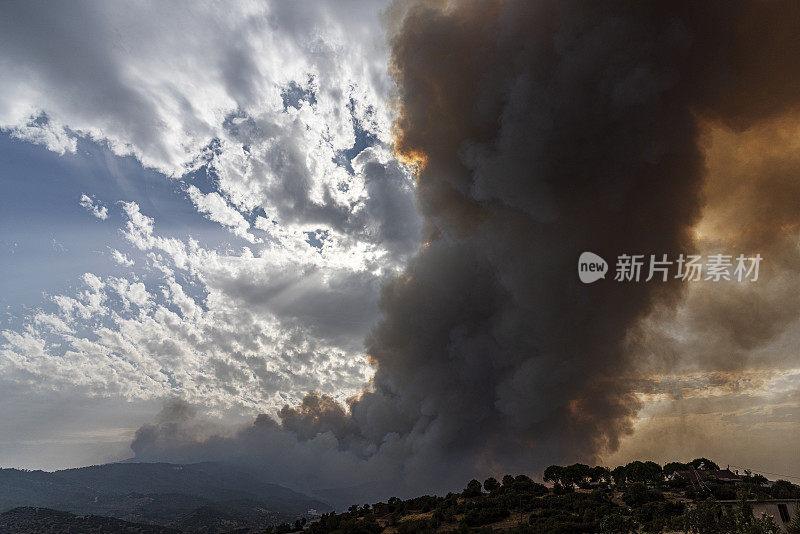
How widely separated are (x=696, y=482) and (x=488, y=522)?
52.4 meters

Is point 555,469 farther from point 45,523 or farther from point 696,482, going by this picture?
point 45,523

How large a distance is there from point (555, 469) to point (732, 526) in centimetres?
5541

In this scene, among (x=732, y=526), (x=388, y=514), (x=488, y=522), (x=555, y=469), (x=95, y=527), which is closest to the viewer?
(x=732, y=526)

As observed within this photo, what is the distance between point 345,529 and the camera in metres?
61.4

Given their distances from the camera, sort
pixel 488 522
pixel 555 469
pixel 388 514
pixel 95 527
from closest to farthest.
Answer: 1. pixel 488 522
2. pixel 388 514
3. pixel 555 469
4. pixel 95 527

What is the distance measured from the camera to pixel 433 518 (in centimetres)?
6175

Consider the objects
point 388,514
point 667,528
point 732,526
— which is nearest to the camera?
point 732,526

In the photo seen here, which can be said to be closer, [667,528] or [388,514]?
[667,528]

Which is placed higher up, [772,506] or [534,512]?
[772,506]

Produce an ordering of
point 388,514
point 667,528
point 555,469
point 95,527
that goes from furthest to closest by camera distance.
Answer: point 95,527, point 555,469, point 388,514, point 667,528

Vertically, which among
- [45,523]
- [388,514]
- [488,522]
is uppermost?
[488,522]

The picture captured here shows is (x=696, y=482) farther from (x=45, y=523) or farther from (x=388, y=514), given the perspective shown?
(x=45, y=523)

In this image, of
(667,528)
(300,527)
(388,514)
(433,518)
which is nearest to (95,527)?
(300,527)

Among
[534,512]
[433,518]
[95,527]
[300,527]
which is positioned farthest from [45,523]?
[534,512]
